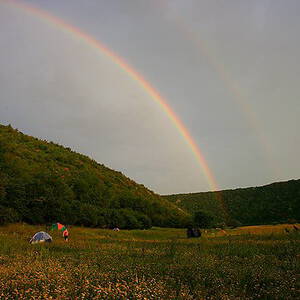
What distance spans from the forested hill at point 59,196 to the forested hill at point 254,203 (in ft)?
85.3

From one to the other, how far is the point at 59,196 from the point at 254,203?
74.3 metres

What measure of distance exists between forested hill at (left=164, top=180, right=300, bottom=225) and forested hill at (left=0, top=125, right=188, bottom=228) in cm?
2598

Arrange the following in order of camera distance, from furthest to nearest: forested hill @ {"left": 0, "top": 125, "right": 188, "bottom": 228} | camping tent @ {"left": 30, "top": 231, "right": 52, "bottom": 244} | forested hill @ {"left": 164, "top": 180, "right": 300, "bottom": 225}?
forested hill @ {"left": 164, "top": 180, "right": 300, "bottom": 225} < forested hill @ {"left": 0, "top": 125, "right": 188, "bottom": 228} < camping tent @ {"left": 30, "top": 231, "right": 52, "bottom": 244}

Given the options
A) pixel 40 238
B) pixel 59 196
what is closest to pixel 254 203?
pixel 59 196

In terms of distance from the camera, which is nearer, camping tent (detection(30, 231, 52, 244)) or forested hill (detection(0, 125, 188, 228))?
camping tent (detection(30, 231, 52, 244))

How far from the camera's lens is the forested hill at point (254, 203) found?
3077 inches

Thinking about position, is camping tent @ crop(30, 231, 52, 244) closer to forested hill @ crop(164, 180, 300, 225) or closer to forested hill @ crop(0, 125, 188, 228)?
forested hill @ crop(0, 125, 188, 228)

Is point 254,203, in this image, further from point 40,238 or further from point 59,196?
point 40,238

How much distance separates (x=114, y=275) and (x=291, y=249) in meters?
7.44

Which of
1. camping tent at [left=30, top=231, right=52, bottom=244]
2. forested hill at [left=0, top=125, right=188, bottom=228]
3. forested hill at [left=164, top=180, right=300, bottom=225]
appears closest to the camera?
camping tent at [left=30, top=231, right=52, bottom=244]

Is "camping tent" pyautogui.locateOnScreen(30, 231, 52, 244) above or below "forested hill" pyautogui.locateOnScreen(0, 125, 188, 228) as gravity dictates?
below

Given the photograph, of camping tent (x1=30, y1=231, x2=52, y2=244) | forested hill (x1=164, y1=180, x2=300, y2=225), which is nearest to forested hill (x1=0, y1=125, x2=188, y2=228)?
camping tent (x1=30, y1=231, x2=52, y2=244)

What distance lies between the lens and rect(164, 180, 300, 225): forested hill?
78.2 m

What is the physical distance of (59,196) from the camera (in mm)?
34594
